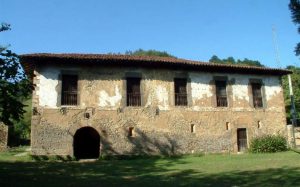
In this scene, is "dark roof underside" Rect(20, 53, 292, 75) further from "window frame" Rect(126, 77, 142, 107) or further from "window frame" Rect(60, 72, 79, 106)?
"window frame" Rect(126, 77, 142, 107)

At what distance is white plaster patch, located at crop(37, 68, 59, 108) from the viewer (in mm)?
17094

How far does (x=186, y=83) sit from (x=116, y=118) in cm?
464

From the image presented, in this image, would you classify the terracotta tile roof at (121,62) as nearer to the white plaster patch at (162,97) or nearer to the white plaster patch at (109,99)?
the white plaster patch at (162,97)

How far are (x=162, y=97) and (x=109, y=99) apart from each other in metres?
2.98

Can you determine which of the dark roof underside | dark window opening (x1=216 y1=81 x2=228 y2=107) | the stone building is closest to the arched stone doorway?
the stone building

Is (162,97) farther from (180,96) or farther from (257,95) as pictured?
(257,95)

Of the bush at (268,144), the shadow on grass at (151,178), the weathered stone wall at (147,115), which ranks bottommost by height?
the shadow on grass at (151,178)

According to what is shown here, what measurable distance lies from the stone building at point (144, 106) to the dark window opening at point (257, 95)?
63mm

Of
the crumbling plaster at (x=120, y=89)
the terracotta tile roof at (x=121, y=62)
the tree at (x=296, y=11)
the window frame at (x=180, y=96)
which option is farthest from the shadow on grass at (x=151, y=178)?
the window frame at (x=180, y=96)

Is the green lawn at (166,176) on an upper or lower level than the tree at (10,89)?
lower

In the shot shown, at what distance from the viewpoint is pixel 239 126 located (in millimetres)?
20109

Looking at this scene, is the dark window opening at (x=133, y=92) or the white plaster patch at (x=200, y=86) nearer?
the dark window opening at (x=133, y=92)

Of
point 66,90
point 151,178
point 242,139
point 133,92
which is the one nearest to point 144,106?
point 133,92

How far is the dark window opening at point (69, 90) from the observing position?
1747 centimetres
